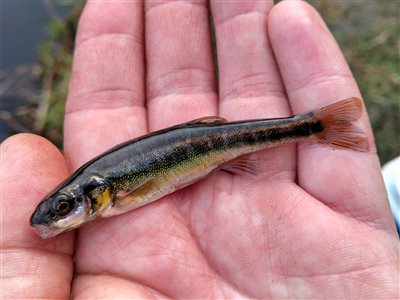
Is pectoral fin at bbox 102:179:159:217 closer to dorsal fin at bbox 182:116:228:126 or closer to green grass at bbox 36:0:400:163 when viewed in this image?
dorsal fin at bbox 182:116:228:126

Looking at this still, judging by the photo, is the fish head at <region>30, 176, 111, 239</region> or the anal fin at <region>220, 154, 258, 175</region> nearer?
the fish head at <region>30, 176, 111, 239</region>

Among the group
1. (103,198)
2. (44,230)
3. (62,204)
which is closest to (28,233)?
(44,230)

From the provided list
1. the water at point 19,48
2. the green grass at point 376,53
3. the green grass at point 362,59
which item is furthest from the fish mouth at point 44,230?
the green grass at point 376,53

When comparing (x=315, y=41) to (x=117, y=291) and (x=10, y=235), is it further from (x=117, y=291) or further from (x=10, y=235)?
Result: (x=10, y=235)

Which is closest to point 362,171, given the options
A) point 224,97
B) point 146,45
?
point 224,97

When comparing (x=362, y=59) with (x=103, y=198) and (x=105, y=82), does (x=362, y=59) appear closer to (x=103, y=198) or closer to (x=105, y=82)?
(x=105, y=82)

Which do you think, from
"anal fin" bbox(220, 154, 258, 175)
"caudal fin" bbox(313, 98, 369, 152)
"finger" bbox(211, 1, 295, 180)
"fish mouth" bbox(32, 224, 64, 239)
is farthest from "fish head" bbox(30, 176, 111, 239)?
"caudal fin" bbox(313, 98, 369, 152)

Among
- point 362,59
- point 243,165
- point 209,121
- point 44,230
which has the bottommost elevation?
point 362,59
